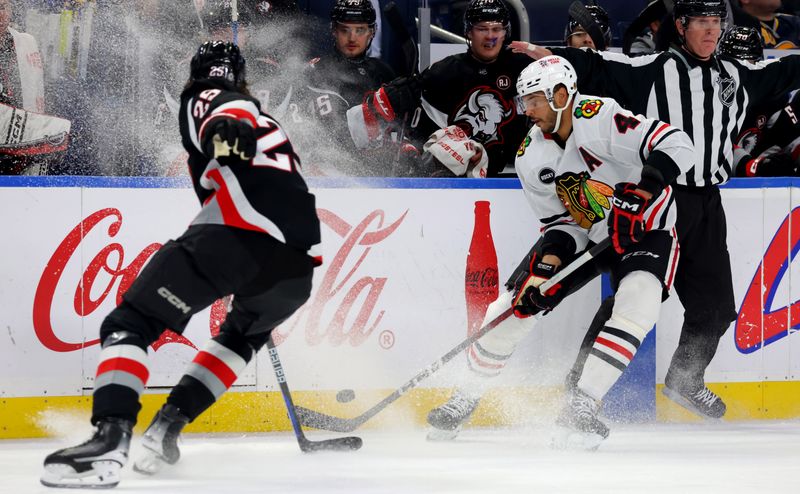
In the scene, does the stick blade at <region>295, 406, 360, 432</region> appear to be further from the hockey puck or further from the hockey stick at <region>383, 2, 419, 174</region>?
the hockey stick at <region>383, 2, 419, 174</region>

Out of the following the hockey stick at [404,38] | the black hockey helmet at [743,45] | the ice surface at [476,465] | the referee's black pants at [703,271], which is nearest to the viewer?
the ice surface at [476,465]

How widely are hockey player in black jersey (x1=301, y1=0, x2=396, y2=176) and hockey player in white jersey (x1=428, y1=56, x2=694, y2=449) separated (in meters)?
0.94

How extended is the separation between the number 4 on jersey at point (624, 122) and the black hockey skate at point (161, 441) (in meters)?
1.61

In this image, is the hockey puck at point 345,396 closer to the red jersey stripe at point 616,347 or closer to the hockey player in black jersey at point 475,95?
the red jersey stripe at point 616,347

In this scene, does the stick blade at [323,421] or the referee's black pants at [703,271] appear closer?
the stick blade at [323,421]

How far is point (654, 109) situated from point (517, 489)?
1912 mm

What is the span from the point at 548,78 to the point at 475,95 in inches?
35.9

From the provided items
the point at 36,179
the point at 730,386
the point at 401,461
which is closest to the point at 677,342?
the point at 730,386

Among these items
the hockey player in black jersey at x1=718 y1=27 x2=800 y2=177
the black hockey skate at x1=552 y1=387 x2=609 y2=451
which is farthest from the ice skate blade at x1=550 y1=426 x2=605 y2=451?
the hockey player in black jersey at x1=718 y1=27 x2=800 y2=177

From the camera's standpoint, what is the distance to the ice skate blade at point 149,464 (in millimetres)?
3038

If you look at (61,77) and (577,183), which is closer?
(577,183)

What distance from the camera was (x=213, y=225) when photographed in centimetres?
299

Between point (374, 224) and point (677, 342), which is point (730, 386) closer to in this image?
point (677, 342)

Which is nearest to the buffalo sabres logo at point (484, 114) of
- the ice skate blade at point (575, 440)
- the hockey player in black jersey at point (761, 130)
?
the hockey player in black jersey at point (761, 130)
